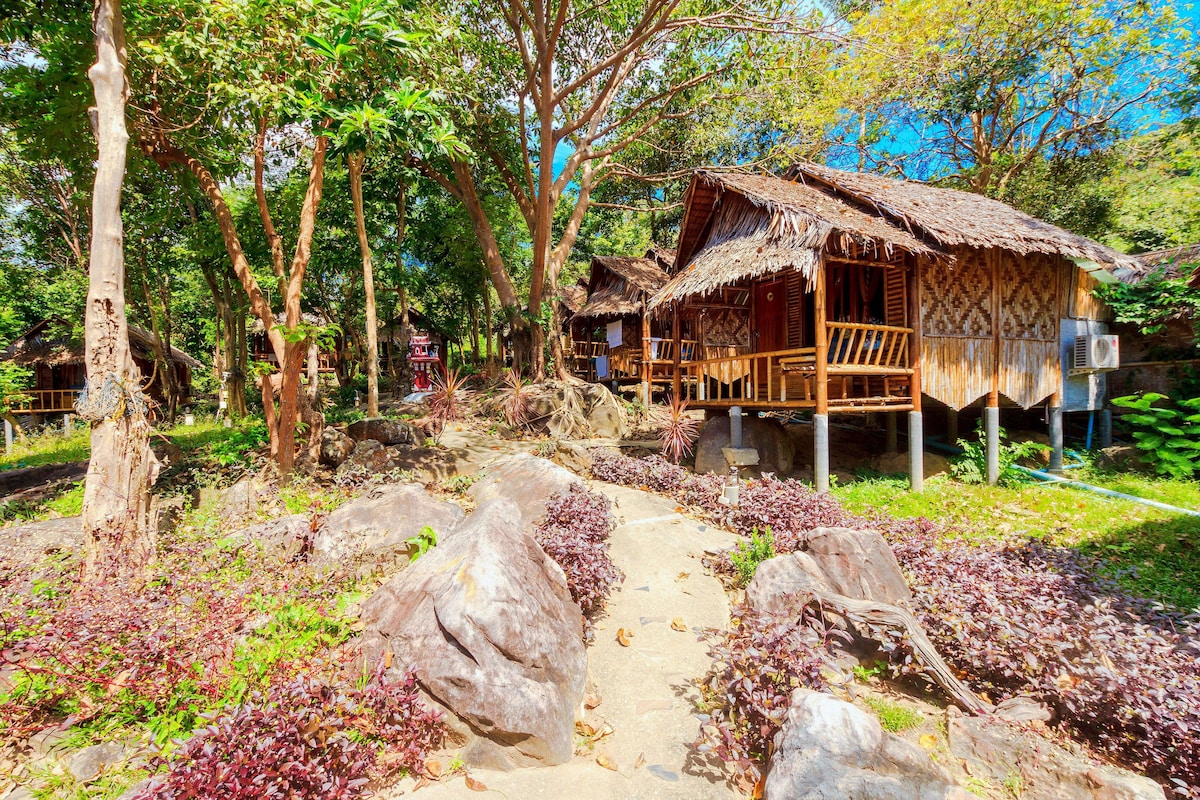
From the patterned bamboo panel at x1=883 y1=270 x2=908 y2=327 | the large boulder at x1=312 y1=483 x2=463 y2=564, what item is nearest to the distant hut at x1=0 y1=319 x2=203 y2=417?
the large boulder at x1=312 y1=483 x2=463 y2=564

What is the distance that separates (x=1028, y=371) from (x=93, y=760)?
1393 cm

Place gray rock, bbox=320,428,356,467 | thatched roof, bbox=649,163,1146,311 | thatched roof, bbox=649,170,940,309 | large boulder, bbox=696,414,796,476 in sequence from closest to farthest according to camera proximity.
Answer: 1. thatched roof, bbox=649,170,940,309
2. thatched roof, bbox=649,163,1146,311
3. gray rock, bbox=320,428,356,467
4. large boulder, bbox=696,414,796,476

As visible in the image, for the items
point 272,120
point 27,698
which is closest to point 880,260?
point 272,120

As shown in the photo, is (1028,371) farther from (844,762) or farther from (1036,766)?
(844,762)

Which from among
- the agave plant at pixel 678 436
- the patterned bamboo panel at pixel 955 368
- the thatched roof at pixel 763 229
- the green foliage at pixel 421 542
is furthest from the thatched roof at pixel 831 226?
the green foliage at pixel 421 542

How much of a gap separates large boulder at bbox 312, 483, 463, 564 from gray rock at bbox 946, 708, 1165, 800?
4747mm

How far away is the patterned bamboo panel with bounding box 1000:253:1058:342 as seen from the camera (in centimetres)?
1023

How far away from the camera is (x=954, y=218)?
30.6 feet

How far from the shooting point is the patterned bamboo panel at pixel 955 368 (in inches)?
A: 371

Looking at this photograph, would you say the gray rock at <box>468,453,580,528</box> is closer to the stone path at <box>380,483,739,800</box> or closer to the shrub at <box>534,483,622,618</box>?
the shrub at <box>534,483,622,618</box>

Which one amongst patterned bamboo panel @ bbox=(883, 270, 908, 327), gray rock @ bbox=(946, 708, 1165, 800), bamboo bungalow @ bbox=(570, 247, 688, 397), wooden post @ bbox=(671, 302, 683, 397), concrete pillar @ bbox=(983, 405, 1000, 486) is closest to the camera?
gray rock @ bbox=(946, 708, 1165, 800)

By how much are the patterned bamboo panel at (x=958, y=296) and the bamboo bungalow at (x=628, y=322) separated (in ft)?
26.2

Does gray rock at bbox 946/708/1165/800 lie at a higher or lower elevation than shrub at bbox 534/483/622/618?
lower

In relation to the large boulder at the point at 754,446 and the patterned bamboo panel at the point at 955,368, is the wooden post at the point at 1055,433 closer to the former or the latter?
the patterned bamboo panel at the point at 955,368
